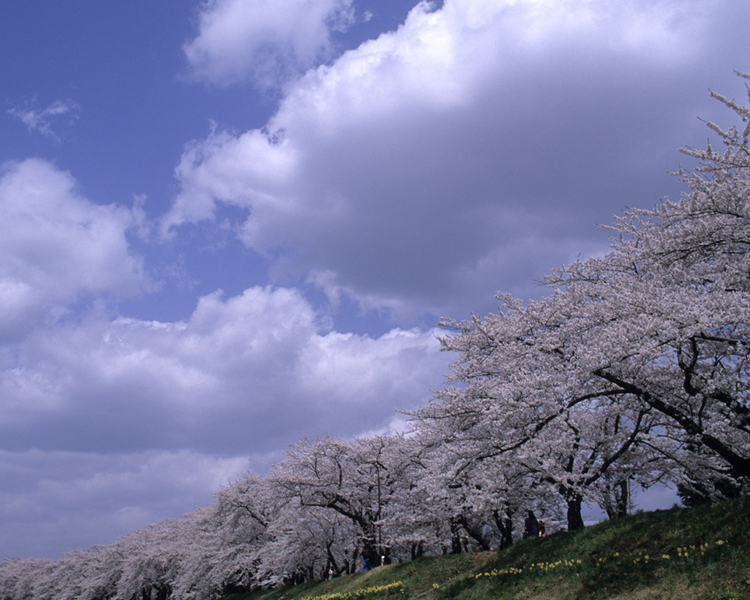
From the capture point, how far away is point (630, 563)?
38.9 ft

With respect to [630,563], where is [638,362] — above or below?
above

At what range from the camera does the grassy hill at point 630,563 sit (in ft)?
32.7

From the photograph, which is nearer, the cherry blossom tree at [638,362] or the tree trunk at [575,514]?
the cherry blossom tree at [638,362]

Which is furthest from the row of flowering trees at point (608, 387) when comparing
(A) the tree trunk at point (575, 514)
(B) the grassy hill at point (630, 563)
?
(B) the grassy hill at point (630, 563)

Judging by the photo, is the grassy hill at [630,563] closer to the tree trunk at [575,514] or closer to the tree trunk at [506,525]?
the tree trunk at [575,514]

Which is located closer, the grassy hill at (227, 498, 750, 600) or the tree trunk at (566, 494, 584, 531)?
the grassy hill at (227, 498, 750, 600)

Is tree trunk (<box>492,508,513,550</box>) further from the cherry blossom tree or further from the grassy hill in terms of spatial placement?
the cherry blossom tree

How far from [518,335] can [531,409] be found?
3.74 metres

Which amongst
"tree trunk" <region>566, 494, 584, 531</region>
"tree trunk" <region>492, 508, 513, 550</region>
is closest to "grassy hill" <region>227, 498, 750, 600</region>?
"tree trunk" <region>566, 494, 584, 531</region>

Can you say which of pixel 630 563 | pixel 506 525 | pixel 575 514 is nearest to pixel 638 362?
pixel 630 563

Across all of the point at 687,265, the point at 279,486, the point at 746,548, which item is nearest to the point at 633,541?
the point at 746,548

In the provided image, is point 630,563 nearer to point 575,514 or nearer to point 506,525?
point 575,514

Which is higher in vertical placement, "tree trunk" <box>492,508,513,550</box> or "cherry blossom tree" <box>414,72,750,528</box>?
"cherry blossom tree" <box>414,72,750,528</box>

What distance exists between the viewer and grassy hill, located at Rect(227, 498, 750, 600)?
9.95m
